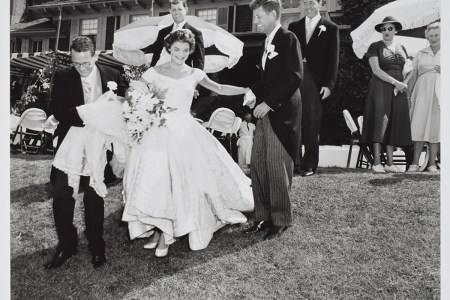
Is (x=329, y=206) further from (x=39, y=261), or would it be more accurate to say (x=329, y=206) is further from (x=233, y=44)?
(x=233, y=44)

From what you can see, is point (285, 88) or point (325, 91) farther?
point (325, 91)

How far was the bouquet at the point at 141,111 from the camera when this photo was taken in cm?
367

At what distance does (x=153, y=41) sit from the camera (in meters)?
7.08

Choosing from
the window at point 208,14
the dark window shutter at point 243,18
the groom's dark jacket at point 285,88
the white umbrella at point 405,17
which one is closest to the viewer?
the groom's dark jacket at point 285,88

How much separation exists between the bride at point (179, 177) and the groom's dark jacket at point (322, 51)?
177cm

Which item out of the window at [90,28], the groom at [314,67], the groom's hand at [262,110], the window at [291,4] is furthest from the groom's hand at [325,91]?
the window at [90,28]

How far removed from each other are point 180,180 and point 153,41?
3.88m

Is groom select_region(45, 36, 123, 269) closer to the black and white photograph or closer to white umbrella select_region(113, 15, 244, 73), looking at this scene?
the black and white photograph

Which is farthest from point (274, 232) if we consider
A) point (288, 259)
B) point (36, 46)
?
point (36, 46)

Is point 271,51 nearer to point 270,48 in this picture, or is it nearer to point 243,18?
point 270,48

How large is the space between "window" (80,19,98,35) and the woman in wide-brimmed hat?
15.1 meters

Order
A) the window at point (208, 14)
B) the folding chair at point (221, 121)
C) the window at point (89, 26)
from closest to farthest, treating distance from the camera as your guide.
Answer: the folding chair at point (221, 121), the window at point (208, 14), the window at point (89, 26)

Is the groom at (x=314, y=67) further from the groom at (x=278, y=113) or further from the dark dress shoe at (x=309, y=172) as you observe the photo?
the groom at (x=278, y=113)

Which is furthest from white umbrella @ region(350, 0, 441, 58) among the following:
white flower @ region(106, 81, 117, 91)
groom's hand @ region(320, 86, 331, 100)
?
white flower @ region(106, 81, 117, 91)
